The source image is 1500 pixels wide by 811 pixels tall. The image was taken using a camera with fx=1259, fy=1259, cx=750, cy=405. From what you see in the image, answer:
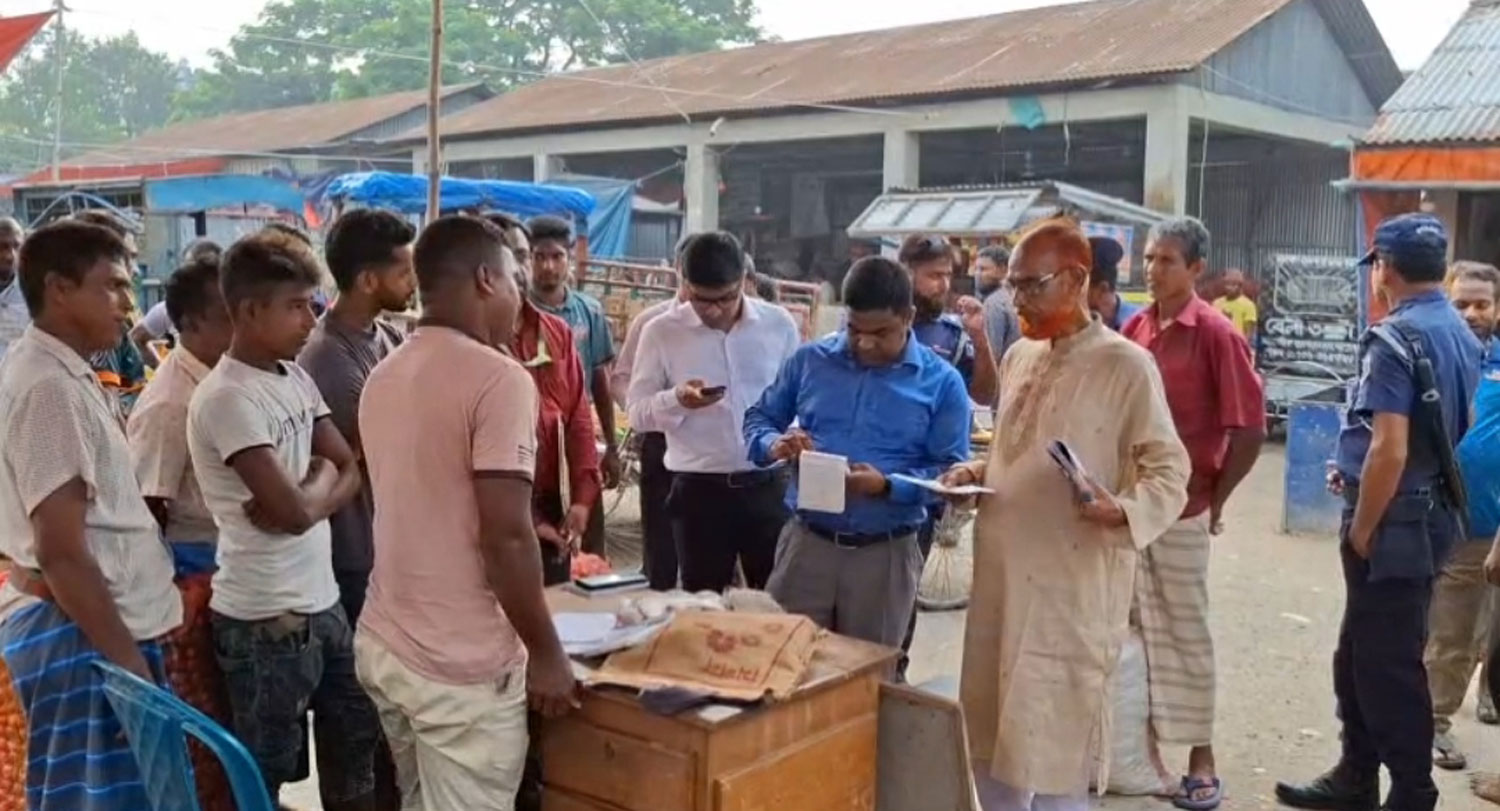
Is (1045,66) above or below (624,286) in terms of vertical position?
above

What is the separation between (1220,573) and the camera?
7230 mm

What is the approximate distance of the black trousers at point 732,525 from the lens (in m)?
4.28

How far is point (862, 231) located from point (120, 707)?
13.1 meters

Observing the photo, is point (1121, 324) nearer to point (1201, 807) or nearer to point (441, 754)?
point (1201, 807)

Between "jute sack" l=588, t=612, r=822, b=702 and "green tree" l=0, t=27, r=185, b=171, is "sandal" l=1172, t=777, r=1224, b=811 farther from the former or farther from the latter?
"green tree" l=0, t=27, r=185, b=171

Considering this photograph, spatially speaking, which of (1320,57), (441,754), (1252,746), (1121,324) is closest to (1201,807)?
(1252,746)

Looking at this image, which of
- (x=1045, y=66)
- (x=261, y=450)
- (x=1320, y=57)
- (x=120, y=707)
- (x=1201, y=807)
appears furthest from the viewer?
(x=1320, y=57)

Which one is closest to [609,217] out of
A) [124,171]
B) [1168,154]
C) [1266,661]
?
[1168,154]

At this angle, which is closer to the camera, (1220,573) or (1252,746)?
(1252,746)

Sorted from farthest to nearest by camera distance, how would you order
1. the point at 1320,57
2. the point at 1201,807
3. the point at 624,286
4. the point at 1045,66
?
1. the point at 1320,57
2. the point at 1045,66
3. the point at 624,286
4. the point at 1201,807

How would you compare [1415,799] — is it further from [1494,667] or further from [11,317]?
[11,317]

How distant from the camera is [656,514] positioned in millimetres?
4758

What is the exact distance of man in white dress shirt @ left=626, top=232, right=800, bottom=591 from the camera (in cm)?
427

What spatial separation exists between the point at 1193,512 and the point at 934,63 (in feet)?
52.1
